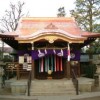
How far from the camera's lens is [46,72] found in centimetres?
2541

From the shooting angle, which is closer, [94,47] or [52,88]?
[52,88]

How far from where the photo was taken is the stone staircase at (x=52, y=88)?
20.3m

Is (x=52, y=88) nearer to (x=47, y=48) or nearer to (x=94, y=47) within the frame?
(x=47, y=48)

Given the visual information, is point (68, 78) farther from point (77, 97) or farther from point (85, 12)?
point (85, 12)

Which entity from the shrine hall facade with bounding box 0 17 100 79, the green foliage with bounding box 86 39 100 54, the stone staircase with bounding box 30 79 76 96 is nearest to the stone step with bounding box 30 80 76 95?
the stone staircase with bounding box 30 79 76 96

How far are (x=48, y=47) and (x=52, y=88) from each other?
4489 millimetres

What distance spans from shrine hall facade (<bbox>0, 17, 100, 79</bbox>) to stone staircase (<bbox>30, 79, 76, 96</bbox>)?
1.77 metres

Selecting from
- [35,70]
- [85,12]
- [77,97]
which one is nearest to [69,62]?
[35,70]

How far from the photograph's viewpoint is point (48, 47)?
958 inches

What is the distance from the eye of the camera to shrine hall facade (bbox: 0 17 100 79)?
76.4ft

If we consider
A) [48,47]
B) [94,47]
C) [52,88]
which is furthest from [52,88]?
[94,47]

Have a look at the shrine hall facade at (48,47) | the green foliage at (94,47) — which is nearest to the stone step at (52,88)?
the shrine hall facade at (48,47)

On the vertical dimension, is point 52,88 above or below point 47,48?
below

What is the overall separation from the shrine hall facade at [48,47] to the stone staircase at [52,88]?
177 cm
